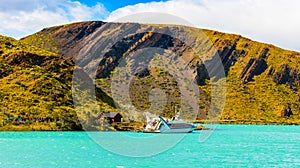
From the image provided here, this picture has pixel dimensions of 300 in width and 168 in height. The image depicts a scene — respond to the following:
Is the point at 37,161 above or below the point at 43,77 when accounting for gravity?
below

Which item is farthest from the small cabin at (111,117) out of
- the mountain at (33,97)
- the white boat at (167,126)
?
the white boat at (167,126)

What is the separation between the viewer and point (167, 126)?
14025cm

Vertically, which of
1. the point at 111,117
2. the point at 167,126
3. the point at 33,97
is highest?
the point at 33,97

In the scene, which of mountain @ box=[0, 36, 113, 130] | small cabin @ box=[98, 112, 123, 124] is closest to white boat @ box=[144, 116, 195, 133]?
small cabin @ box=[98, 112, 123, 124]

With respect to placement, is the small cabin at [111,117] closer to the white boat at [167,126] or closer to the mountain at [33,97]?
the mountain at [33,97]

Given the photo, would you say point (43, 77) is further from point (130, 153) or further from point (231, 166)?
point (231, 166)

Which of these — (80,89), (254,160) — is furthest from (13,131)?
(254,160)

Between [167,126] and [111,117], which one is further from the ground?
[111,117]

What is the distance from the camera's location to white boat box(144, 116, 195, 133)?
462 feet

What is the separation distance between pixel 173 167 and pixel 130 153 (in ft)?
55.6

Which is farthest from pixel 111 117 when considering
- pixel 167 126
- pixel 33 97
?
pixel 33 97

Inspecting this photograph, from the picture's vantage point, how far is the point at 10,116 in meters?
141

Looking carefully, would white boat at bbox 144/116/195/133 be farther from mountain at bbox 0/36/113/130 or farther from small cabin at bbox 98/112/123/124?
mountain at bbox 0/36/113/130

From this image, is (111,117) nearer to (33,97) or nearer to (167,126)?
(167,126)
